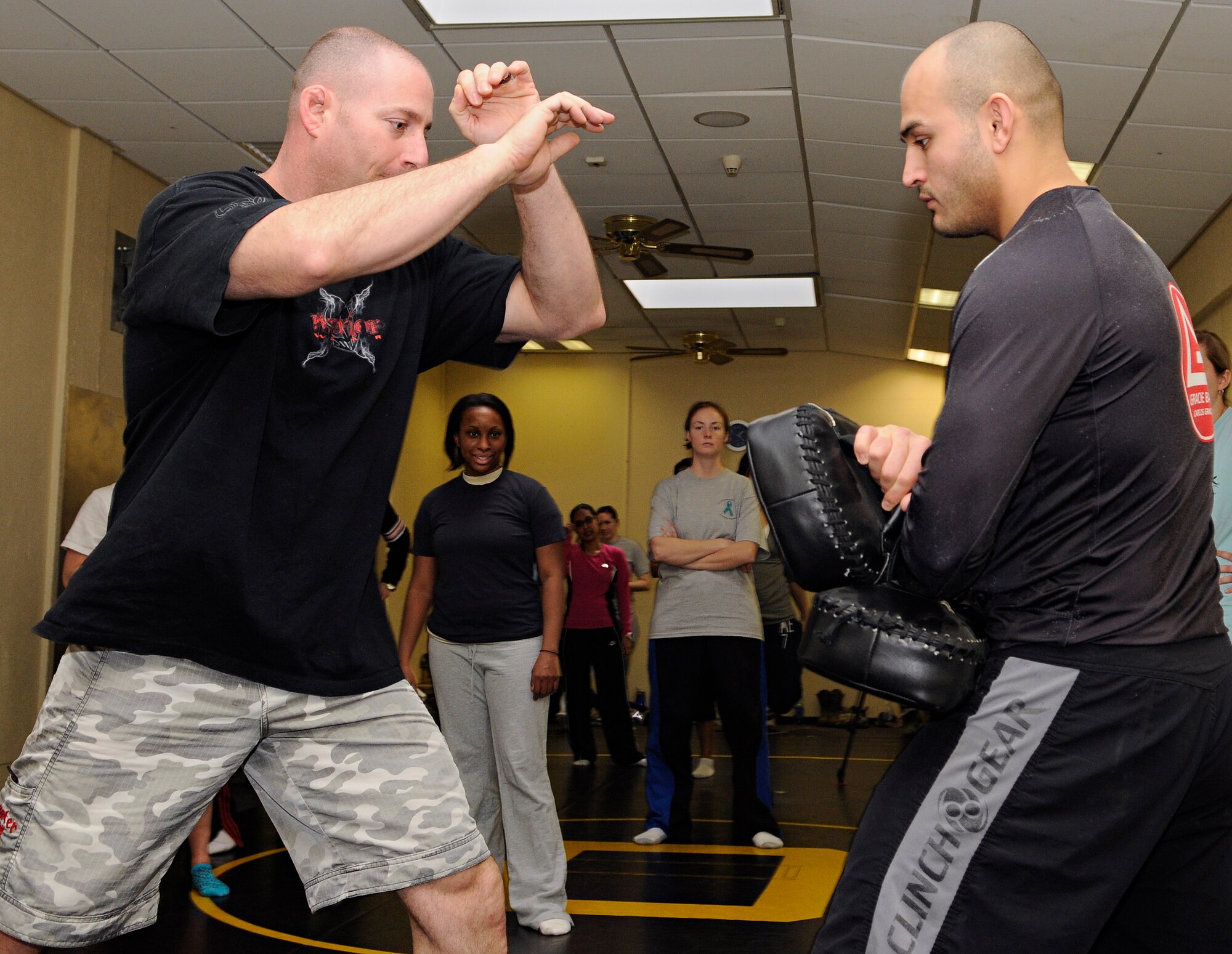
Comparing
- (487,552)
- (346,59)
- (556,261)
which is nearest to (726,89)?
(487,552)

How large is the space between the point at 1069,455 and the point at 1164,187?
615cm

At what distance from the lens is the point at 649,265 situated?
8.44m

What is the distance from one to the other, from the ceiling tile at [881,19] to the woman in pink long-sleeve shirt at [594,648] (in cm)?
395

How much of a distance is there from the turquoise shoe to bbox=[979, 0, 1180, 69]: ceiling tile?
4.46 m

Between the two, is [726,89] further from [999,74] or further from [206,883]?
[999,74]

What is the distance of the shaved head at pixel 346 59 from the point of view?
6.40ft

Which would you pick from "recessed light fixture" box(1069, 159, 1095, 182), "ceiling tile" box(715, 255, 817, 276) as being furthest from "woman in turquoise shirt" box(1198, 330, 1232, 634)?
"ceiling tile" box(715, 255, 817, 276)

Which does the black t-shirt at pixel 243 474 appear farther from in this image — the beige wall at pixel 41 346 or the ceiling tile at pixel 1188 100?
the beige wall at pixel 41 346

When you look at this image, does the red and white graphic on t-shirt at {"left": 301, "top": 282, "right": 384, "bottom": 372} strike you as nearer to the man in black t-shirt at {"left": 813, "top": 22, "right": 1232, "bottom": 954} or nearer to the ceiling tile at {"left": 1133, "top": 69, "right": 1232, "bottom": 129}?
the man in black t-shirt at {"left": 813, "top": 22, "right": 1232, "bottom": 954}

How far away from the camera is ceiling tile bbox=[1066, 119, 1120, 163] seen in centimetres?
599

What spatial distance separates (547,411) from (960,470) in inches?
488

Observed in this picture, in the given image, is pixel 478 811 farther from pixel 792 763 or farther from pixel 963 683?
pixel 792 763

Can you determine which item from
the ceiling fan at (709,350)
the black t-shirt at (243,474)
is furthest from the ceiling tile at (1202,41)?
the ceiling fan at (709,350)

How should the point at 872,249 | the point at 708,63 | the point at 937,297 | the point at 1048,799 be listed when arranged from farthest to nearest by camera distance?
the point at 937,297 → the point at 872,249 → the point at 708,63 → the point at 1048,799
